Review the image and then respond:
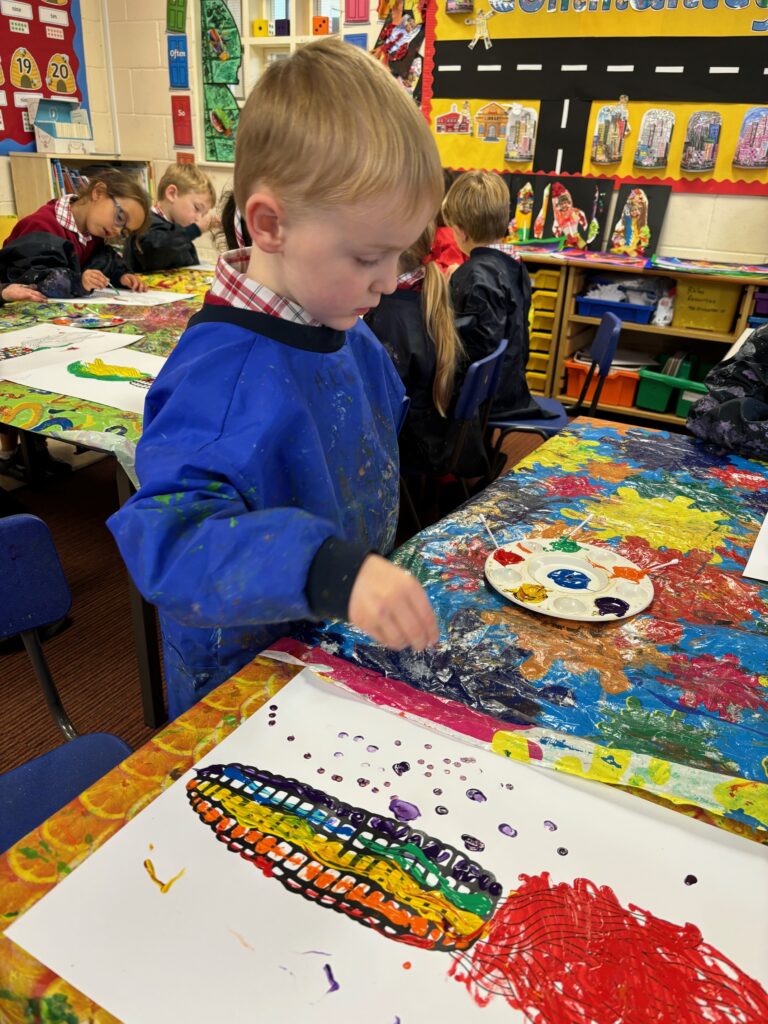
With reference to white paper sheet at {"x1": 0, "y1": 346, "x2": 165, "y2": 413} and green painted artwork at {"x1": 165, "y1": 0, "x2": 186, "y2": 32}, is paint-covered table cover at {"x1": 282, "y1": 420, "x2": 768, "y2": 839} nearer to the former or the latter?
white paper sheet at {"x1": 0, "y1": 346, "x2": 165, "y2": 413}

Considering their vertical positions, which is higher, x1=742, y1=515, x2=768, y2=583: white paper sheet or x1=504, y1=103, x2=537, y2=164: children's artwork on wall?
x1=504, y1=103, x2=537, y2=164: children's artwork on wall

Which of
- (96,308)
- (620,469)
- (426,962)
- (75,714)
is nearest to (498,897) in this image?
(426,962)

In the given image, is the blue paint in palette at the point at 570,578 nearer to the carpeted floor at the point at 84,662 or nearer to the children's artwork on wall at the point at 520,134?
the carpeted floor at the point at 84,662

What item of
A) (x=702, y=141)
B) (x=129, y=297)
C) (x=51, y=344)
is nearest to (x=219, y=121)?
(x=129, y=297)

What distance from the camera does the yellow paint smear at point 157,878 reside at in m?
0.53

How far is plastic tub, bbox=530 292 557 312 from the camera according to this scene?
→ 141 inches

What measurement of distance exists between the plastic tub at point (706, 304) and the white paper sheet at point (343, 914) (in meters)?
3.16

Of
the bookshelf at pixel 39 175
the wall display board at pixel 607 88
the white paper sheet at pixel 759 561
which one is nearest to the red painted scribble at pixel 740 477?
the white paper sheet at pixel 759 561

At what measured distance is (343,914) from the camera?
1.71ft

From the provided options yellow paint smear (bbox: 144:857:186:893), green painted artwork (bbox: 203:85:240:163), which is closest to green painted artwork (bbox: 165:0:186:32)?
green painted artwork (bbox: 203:85:240:163)

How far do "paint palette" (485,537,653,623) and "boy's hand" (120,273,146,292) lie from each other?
211cm

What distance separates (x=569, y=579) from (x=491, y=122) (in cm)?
356

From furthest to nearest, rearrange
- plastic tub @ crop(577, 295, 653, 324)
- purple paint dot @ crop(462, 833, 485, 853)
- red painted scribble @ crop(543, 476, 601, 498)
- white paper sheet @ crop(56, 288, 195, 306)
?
A: plastic tub @ crop(577, 295, 653, 324)
white paper sheet @ crop(56, 288, 195, 306)
red painted scribble @ crop(543, 476, 601, 498)
purple paint dot @ crop(462, 833, 485, 853)

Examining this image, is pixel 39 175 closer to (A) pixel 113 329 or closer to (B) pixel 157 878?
(A) pixel 113 329
